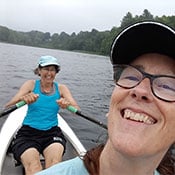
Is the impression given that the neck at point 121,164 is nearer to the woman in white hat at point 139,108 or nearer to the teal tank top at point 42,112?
the woman in white hat at point 139,108

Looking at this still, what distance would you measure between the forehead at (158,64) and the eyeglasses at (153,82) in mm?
22

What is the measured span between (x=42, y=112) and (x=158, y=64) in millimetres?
3461

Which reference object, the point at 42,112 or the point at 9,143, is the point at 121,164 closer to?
the point at 42,112

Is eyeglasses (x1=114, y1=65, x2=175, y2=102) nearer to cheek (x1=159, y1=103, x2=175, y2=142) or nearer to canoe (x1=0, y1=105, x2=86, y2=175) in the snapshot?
cheek (x1=159, y1=103, x2=175, y2=142)

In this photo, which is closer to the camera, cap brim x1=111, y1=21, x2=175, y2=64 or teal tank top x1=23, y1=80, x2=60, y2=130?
cap brim x1=111, y1=21, x2=175, y2=64

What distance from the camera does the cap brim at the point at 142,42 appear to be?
1.24 meters

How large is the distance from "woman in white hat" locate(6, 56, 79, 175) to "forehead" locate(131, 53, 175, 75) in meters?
2.96

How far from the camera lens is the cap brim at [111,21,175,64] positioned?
48.9 inches

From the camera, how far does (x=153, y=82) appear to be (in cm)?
124

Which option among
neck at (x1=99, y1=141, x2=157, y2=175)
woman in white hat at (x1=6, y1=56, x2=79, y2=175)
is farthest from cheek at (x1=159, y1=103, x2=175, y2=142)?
woman in white hat at (x1=6, y1=56, x2=79, y2=175)

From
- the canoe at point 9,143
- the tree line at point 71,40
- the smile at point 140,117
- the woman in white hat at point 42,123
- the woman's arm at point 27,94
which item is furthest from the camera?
the tree line at point 71,40

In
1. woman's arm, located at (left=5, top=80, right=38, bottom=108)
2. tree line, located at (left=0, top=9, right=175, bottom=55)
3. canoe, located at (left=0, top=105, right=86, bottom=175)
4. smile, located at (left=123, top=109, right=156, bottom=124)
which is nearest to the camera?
smile, located at (left=123, top=109, right=156, bottom=124)

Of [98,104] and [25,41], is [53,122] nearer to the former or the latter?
[98,104]

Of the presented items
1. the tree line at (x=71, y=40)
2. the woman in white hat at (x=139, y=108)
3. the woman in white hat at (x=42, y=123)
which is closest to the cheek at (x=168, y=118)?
the woman in white hat at (x=139, y=108)
